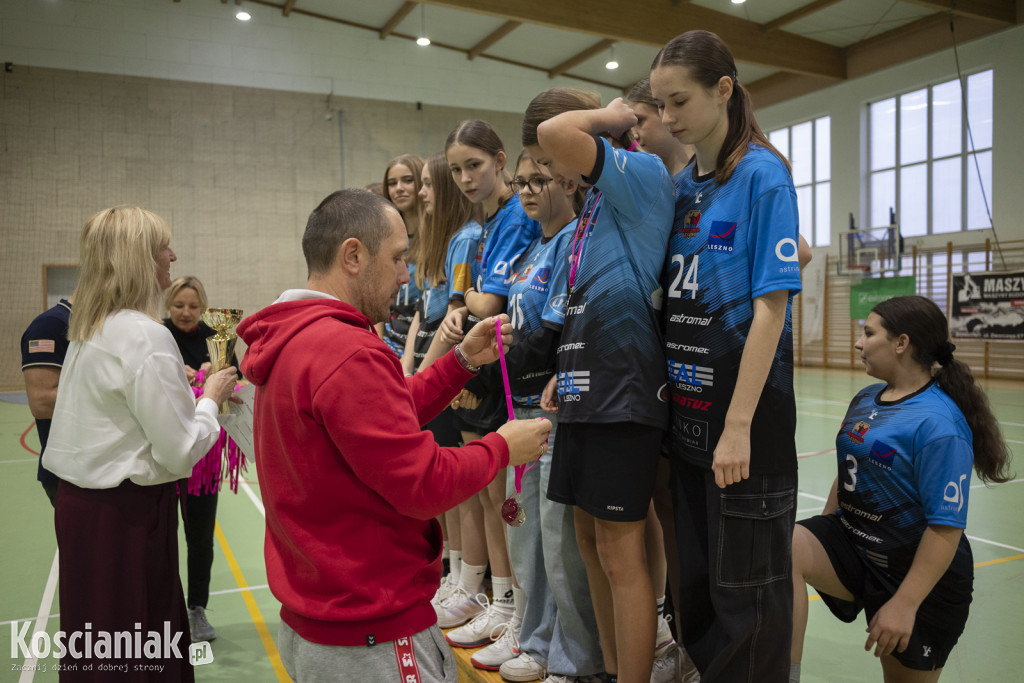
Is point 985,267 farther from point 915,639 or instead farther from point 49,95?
point 49,95

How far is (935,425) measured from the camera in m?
1.95

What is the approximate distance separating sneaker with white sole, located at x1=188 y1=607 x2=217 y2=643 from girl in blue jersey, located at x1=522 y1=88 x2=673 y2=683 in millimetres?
2077

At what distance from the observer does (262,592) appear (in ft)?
12.2

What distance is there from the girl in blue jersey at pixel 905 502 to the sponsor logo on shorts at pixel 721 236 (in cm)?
66

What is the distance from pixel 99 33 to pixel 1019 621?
13881 mm

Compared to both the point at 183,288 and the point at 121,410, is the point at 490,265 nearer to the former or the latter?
the point at 121,410

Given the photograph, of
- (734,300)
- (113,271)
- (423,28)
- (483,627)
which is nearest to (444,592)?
(483,627)

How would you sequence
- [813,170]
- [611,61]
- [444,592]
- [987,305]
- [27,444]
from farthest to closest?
[813,170] → [611,61] → [987,305] → [27,444] → [444,592]

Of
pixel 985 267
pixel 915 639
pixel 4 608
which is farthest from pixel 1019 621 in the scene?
pixel 985 267

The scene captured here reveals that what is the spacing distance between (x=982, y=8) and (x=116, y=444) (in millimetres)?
13032

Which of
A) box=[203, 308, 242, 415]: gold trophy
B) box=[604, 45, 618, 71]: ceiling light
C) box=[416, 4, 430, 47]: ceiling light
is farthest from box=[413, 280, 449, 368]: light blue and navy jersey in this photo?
box=[604, 45, 618, 71]: ceiling light

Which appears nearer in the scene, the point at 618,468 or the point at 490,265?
the point at 618,468

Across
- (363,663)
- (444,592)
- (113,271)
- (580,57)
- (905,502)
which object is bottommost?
(444,592)

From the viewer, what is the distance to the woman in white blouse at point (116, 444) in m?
1.95
